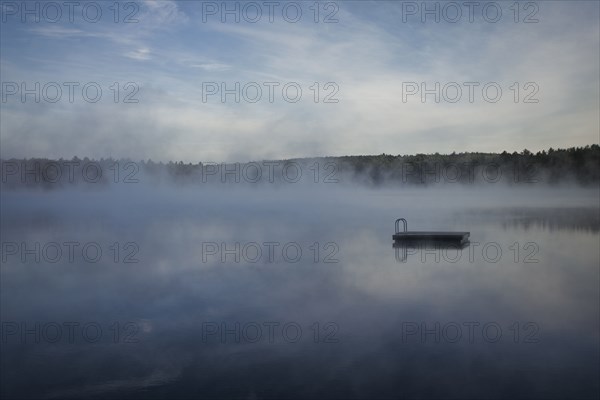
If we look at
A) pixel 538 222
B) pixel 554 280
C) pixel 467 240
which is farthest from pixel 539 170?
pixel 554 280

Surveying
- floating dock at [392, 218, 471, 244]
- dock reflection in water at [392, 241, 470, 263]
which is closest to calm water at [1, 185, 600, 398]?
dock reflection in water at [392, 241, 470, 263]

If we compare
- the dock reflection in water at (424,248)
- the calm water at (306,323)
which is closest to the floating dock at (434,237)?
the dock reflection in water at (424,248)

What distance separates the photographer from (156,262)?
92.5 feet

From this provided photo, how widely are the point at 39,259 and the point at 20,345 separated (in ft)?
58.9

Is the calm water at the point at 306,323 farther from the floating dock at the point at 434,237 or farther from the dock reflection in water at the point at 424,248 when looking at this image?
the floating dock at the point at 434,237

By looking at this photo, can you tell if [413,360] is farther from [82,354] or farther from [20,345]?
[20,345]

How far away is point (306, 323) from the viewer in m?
15.0

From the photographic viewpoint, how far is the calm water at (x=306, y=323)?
33.8 ft

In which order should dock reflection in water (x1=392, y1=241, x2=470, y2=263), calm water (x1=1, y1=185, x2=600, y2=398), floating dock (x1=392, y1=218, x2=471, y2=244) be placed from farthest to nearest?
1. floating dock (x1=392, y1=218, x2=471, y2=244)
2. dock reflection in water (x1=392, y1=241, x2=470, y2=263)
3. calm water (x1=1, y1=185, x2=600, y2=398)

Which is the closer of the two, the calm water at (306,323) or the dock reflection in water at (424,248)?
the calm water at (306,323)

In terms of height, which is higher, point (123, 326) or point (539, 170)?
point (539, 170)

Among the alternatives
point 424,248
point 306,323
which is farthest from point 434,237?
point 306,323

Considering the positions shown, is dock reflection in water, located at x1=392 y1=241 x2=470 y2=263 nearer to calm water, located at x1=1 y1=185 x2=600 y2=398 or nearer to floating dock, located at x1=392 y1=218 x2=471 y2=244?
floating dock, located at x1=392 y1=218 x2=471 y2=244

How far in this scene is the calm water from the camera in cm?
1031
